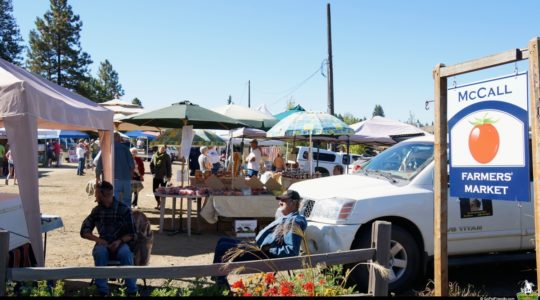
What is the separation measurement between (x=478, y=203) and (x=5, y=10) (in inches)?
2221

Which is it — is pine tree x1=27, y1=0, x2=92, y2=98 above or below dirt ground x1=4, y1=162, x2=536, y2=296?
above

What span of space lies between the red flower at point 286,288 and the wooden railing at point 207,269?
11cm

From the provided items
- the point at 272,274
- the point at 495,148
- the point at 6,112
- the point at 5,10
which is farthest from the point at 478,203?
the point at 5,10

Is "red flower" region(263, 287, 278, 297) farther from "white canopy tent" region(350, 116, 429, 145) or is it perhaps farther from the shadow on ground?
"white canopy tent" region(350, 116, 429, 145)

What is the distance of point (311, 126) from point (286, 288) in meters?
6.56

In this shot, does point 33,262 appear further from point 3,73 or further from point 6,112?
point 3,73

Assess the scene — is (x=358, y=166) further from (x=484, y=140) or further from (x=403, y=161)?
(x=484, y=140)

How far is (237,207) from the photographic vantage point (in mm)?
9648

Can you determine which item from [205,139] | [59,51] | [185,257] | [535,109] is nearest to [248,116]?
[185,257]

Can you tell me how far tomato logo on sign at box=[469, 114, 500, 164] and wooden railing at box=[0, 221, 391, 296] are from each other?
930mm

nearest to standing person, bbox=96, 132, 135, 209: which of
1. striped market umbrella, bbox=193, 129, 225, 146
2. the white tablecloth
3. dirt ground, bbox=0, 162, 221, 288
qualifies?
dirt ground, bbox=0, 162, 221, 288

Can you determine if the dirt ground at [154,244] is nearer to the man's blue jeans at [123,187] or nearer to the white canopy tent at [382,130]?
the man's blue jeans at [123,187]

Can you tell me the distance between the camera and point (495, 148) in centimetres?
400

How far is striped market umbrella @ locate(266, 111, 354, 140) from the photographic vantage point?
32.8 feet
